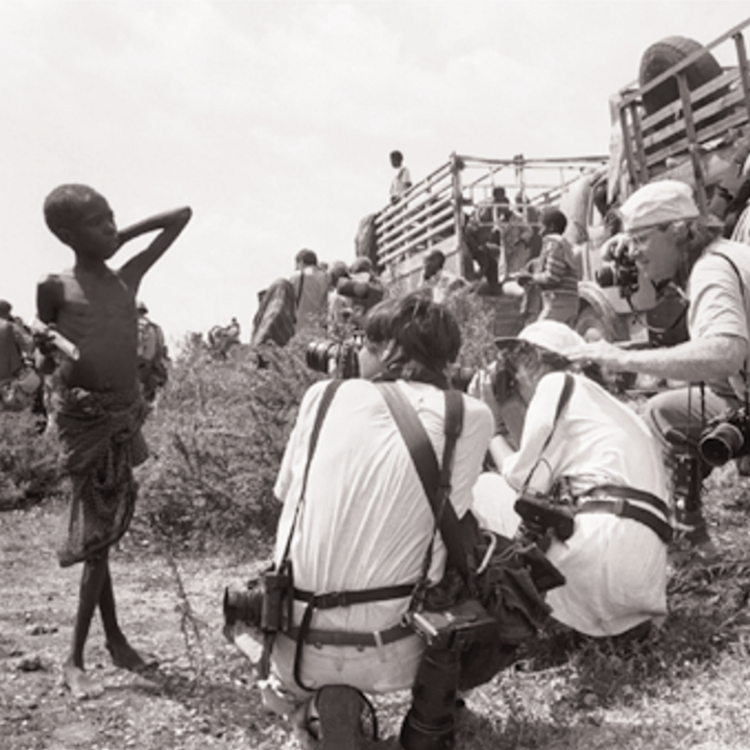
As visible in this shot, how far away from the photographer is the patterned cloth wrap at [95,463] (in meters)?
3.82

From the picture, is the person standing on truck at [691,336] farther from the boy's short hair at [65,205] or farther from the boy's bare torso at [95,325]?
the boy's short hair at [65,205]

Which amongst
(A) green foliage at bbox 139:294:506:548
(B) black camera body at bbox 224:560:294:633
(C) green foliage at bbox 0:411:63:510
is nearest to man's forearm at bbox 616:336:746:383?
(B) black camera body at bbox 224:560:294:633

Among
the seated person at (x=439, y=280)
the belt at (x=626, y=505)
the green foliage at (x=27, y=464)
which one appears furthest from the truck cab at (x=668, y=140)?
the green foliage at (x=27, y=464)

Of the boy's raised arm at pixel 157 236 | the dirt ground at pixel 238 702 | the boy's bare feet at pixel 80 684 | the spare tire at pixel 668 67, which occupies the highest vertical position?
the spare tire at pixel 668 67

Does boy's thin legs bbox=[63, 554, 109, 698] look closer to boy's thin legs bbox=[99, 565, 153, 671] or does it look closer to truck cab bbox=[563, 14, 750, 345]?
boy's thin legs bbox=[99, 565, 153, 671]

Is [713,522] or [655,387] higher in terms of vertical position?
[655,387]

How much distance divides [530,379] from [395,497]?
128cm

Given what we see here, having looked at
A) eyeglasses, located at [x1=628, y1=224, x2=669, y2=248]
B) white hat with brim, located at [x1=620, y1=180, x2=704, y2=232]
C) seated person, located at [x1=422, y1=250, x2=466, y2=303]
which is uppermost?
seated person, located at [x1=422, y1=250, x2=466, y2=303]

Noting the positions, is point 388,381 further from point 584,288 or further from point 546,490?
point 584,288

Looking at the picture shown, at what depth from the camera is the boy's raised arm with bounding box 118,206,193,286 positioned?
4070 mm

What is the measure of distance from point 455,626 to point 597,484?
104cm

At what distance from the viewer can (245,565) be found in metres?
5.79

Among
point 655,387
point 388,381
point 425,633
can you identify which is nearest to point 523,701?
point 425,633

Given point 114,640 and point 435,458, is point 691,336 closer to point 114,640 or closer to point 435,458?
point 435,458
